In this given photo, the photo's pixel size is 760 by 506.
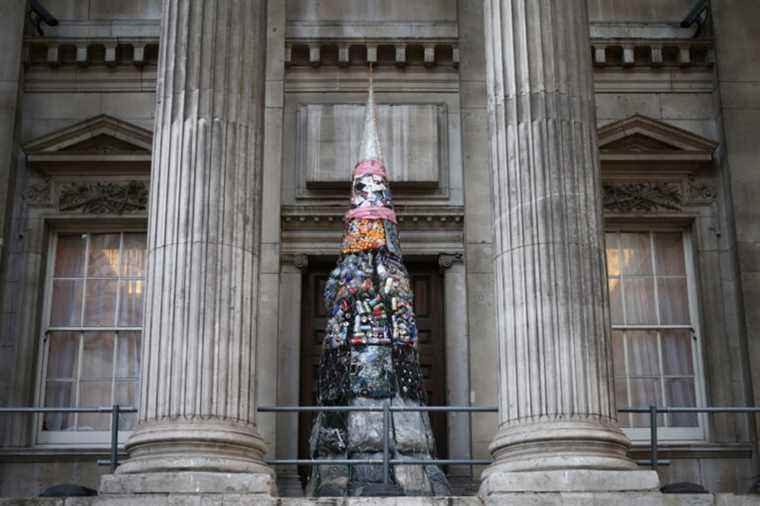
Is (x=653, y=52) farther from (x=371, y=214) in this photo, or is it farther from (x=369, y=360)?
(x=369, y=360)

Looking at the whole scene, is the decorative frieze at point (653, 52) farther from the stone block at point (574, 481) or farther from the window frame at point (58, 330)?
the stone block at point (574, 481)

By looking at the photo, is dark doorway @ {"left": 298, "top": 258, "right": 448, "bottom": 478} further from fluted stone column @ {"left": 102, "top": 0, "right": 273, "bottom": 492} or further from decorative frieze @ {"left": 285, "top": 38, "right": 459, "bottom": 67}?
fluted stone column @ {"left": 102, "top": 0, "right": 273, "bottom": 492}

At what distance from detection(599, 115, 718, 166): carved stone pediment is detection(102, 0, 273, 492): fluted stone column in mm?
6809

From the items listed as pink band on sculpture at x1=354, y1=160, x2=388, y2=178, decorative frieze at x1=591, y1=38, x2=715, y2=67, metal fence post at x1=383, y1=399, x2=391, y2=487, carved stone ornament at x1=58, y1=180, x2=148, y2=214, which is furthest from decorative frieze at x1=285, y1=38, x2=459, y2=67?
metal fence post at x1=383, y1=399, x2=391, y2=487

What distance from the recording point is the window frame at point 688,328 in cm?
1842

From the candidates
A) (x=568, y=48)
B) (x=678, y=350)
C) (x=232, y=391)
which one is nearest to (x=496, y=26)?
(x=568, y=48)

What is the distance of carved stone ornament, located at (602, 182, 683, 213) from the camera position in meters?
19.1

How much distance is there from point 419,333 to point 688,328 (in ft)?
14.2

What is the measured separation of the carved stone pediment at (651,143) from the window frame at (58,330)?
764 centimetres

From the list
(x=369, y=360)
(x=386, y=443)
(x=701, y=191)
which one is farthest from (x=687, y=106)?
(x=386, y=443)

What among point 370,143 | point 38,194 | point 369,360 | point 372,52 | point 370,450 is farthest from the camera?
point 372,52

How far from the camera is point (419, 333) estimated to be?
18562 millimetres

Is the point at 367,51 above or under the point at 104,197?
above

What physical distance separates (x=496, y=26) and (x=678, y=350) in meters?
7.04
